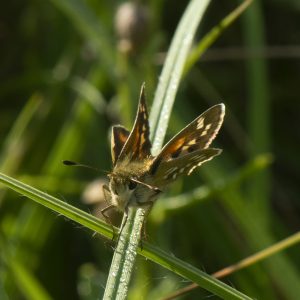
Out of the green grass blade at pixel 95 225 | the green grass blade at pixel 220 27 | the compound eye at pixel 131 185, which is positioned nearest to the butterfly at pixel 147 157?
the compound eye at pixel 131 185

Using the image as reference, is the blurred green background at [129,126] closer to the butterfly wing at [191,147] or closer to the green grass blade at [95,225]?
the butterfly wing at [191,147]

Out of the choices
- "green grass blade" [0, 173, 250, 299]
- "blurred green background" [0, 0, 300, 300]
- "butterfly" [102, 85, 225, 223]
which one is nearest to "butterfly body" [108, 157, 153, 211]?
"butterfly" [102, 85, 225, 223]

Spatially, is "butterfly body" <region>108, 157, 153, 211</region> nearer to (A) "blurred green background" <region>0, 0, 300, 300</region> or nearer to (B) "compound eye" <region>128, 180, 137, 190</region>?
(B) "compound eye" <region>128, 180, 137, 190</region>

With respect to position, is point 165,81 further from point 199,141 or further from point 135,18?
point 135,18

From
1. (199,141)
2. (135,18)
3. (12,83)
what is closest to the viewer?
(199,141)

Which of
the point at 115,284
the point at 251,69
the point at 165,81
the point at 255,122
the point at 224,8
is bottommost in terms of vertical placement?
the point at 115,284

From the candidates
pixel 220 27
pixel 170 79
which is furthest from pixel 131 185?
pixel 220 27

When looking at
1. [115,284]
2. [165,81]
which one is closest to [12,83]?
[165,81]
